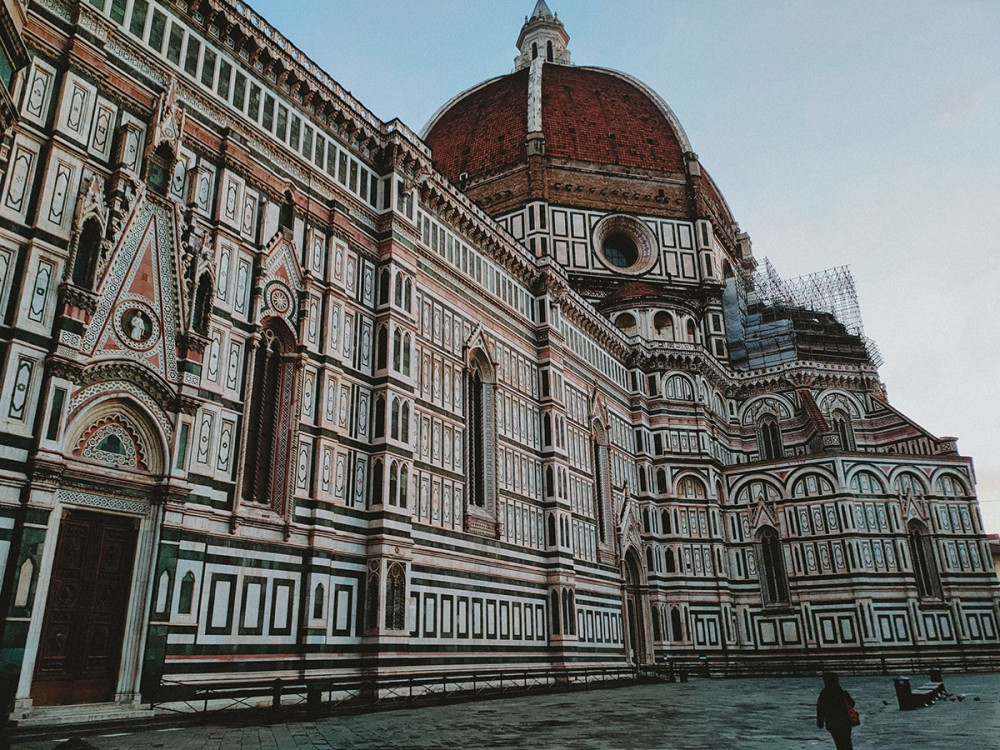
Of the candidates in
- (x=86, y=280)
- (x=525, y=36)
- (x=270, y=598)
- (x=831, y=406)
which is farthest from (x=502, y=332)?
(x=525, y=36)

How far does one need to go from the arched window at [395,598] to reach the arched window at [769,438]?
2663 centimetres

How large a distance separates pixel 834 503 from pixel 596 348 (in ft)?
43.0

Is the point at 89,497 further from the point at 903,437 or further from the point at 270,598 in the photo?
the point at 903,437

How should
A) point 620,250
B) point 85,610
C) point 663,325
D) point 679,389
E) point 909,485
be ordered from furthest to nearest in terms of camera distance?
1. point 620,250
2. point 663,325
3. point 679,389
4. point 909,485
5. point 85,610

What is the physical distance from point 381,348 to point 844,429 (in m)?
29.5

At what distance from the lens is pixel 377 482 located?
19.2 m

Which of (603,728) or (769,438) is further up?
(769,438)

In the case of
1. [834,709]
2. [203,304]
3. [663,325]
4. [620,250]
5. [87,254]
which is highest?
[620,250]

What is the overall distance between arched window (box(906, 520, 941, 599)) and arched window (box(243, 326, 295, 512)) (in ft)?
97.4

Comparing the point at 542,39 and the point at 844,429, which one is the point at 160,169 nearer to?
the point at 844,429

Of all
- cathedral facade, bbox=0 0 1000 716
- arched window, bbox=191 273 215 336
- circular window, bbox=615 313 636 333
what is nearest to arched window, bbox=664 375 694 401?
cathedral facade, bbox=0 0 1000 716

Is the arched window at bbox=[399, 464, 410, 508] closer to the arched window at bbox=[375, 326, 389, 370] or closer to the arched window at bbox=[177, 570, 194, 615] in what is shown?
the arched window at bbox=[375, 326, 389, 370]

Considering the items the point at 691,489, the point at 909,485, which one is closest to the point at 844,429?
the point at 909,485

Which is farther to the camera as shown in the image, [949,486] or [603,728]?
[949,486]
